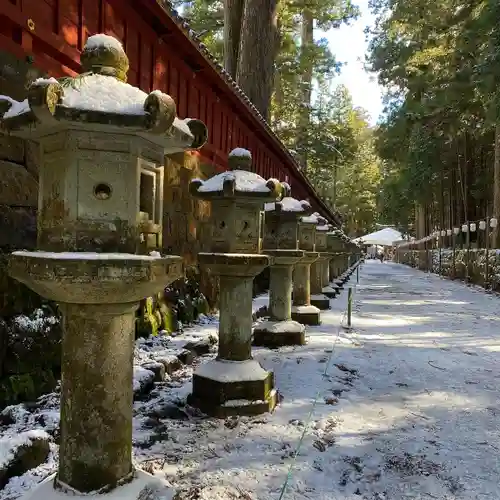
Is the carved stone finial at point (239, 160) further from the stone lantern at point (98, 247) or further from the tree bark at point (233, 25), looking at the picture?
the tree bark at point (233, 25)

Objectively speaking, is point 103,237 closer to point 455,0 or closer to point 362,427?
point 362,427

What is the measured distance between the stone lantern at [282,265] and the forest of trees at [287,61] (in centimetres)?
736

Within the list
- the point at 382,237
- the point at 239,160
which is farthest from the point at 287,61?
the point at 382,237

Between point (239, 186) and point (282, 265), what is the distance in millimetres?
2598

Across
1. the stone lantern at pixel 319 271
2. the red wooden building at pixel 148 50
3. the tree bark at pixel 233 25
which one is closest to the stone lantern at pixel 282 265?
the red wooden building at pixel 148 50

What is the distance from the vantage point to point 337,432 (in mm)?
3920

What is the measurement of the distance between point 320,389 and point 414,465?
5.40ft

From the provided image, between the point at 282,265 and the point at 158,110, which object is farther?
the point at 282,265

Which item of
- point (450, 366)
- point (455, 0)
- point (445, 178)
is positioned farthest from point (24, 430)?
point (445, 178)

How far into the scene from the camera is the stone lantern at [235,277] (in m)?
4.23

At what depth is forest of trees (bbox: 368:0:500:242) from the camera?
12.8m

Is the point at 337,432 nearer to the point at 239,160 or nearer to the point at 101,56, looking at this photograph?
the point at 239,160

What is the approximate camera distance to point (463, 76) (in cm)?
1462

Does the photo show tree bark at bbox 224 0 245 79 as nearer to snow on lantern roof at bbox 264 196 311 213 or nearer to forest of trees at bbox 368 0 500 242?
forest of trees at bbox 368 0 500 242
